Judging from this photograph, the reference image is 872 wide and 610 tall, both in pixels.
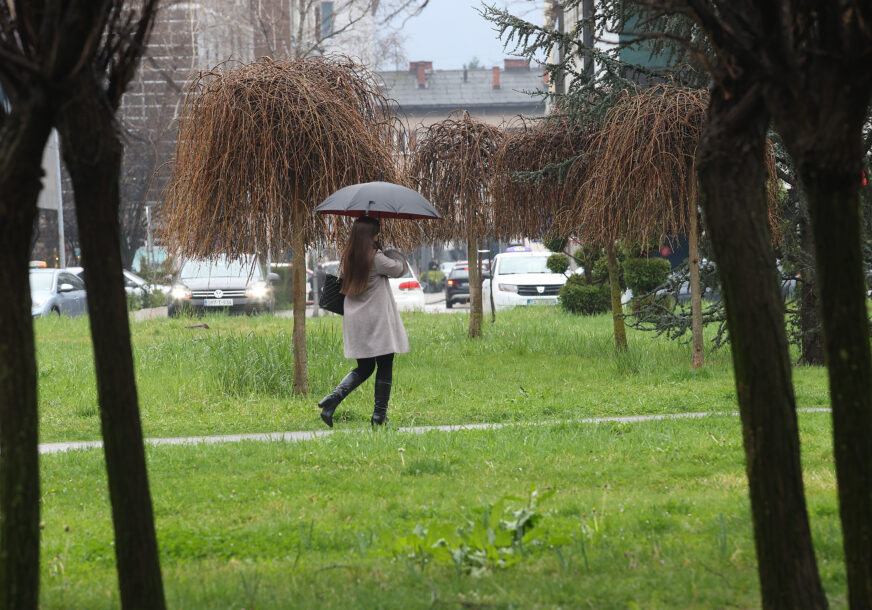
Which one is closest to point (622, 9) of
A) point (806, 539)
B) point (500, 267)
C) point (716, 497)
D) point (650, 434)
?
point (650, 434)

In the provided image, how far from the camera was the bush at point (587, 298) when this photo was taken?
24141 mm

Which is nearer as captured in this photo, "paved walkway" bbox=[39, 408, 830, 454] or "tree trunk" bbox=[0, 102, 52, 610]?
"tree trunk" bbox=[0, 102, 52, 610]

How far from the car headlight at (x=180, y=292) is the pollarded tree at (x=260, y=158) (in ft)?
43.4

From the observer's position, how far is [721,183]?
3230mm

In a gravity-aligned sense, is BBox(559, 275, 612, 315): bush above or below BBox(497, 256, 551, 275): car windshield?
below

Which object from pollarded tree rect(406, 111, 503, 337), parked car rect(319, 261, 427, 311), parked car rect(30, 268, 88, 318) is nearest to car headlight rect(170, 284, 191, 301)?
parked car rect(30, 268, 88, 318)

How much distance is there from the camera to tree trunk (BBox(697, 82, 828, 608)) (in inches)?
122

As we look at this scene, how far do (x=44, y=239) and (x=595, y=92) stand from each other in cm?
4017

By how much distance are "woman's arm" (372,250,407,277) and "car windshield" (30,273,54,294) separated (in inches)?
718

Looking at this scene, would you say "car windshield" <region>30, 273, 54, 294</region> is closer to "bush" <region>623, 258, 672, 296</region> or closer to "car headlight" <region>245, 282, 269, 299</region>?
"car headlight" <region>245, 282, 269, 299</region>

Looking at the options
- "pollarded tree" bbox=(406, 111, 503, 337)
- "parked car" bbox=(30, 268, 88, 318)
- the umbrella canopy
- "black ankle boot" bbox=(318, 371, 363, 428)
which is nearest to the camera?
the umbrella canopy

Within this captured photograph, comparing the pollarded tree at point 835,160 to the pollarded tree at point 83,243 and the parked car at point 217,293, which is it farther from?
the parked car at point 217,293

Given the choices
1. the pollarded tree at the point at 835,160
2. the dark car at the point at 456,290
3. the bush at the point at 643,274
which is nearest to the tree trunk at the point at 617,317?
the bush at the point at 643,274

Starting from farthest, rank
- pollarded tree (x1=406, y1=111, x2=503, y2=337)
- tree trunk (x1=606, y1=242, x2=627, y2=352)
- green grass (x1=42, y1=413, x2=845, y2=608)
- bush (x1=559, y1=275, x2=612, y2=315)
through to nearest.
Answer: bush (x1=559, y1=275, x2=612, y2=315) → pollarded tree (x1=406, y1=111, x2=503, y2=337) → tree trunk (x1=606, y1=242, x2=627, y2=352) → green grass (x1=42, y1=413, x2=845, y2=608)
